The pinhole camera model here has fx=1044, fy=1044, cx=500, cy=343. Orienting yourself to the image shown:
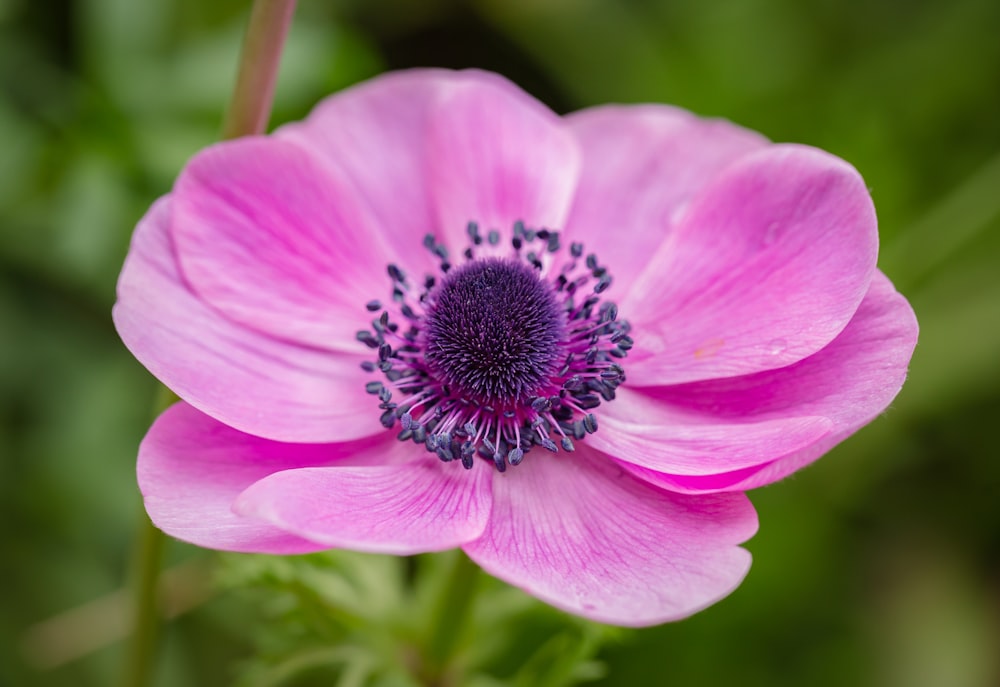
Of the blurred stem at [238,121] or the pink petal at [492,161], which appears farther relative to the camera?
the pink petal at [492,161]

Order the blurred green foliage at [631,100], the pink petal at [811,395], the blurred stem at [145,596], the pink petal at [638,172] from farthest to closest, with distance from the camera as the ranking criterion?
the blurred green foliage at [631,100]
the pink petal at [638,172]
the blurred stem at [145,596]
the pink petal at [811,395]

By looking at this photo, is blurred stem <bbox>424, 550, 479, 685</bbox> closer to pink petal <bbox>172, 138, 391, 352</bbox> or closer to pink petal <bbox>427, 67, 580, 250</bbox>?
pink petal <bbox>172, 138, 391, 352</bbox>

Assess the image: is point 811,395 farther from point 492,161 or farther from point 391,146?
point 391,146

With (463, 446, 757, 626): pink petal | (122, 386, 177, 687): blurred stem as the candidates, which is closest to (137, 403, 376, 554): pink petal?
(122, 386, 177, 687): blurred stem

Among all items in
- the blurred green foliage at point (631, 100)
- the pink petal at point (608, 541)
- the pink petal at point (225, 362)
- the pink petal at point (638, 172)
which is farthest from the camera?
the blurred green foliage at point (631, 100)

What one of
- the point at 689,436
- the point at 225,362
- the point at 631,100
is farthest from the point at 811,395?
the point at 631,100

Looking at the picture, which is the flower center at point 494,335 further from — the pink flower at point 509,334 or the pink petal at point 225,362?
the pink petal at point 225,362

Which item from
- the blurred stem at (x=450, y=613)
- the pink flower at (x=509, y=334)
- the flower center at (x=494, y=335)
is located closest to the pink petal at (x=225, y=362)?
the pink flower at (x=509, y=334)

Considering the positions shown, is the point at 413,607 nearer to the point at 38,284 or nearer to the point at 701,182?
the point at 701,182
